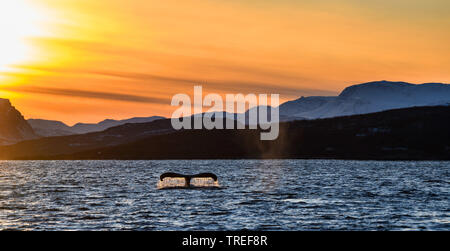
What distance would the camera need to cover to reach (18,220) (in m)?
55.4

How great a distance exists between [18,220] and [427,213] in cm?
4433

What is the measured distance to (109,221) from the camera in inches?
2114
